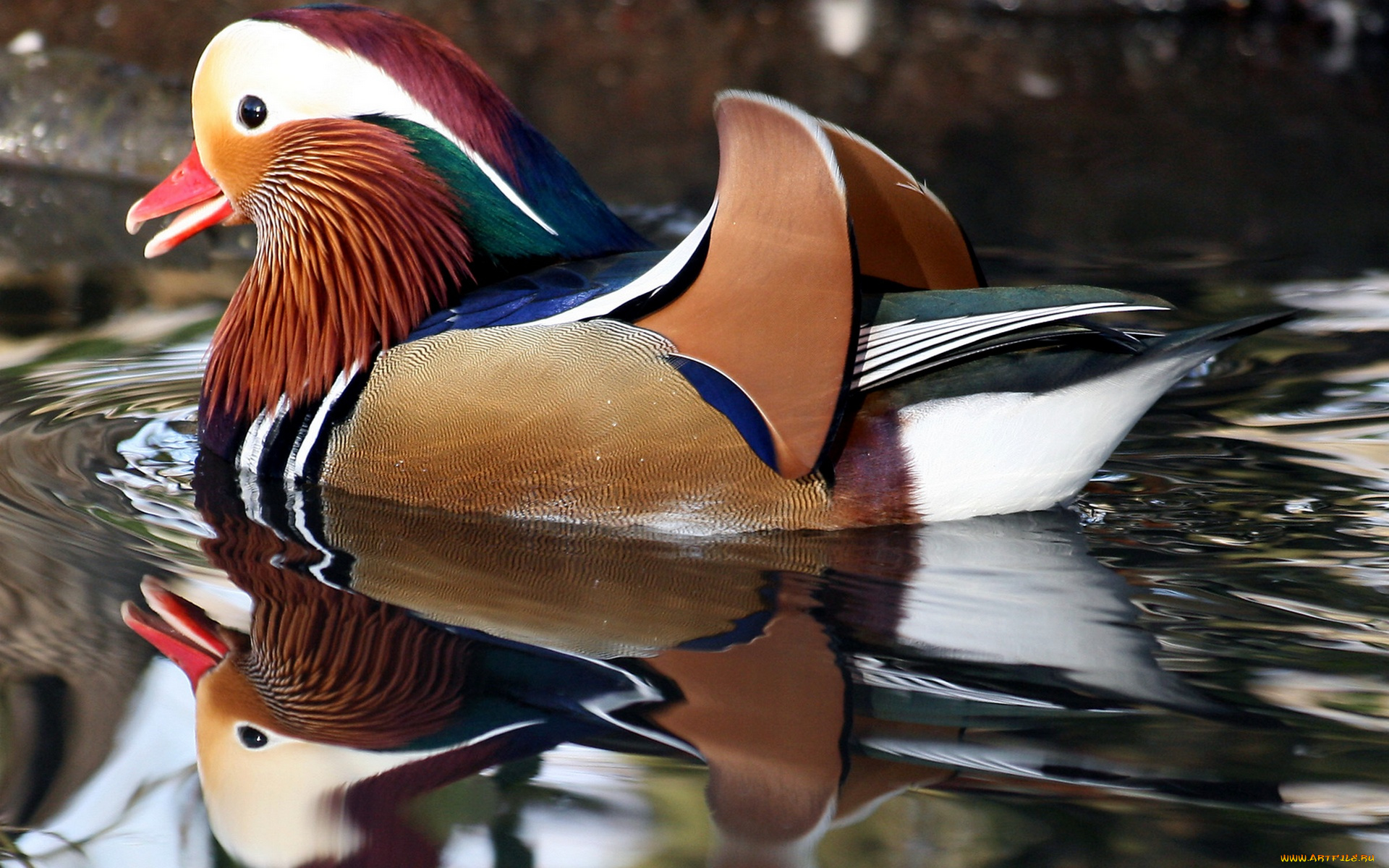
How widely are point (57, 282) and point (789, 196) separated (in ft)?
11.1

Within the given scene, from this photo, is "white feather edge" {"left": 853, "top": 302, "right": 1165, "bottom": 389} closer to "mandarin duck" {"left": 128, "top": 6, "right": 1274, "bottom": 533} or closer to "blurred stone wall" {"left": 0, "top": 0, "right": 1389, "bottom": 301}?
"mandarin duck" {"left": 128, "top": 6, "right": 1274, "bottom": 533}

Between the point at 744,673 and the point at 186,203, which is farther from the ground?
the point at 186,203

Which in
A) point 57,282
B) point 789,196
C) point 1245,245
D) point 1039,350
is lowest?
point 57,282

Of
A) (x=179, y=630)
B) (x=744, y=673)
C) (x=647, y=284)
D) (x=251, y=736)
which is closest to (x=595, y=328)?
(x=647, y=284)

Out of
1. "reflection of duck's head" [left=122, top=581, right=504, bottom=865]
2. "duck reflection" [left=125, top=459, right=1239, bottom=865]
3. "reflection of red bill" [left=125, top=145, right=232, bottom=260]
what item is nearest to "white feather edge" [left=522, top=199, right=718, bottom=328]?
"duck reflection" [left=125, top=459, right=1239, bottom=865]

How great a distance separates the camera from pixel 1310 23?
1082 centimetres

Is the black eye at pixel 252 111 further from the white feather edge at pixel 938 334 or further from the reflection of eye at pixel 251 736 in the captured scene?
the reflection of eye at pixel 251 736

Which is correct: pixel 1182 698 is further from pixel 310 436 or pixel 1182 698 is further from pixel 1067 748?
pixel 310 436

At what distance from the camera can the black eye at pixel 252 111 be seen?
11.2ft

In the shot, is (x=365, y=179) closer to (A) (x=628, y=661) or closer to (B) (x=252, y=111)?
(B) (x=252, y=111)

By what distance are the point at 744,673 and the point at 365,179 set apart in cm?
144

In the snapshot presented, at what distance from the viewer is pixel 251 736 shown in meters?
2.41

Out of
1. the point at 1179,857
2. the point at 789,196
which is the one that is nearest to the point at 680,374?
the point at 789,196

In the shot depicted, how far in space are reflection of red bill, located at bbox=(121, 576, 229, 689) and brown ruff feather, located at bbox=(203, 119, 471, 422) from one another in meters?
0.66
